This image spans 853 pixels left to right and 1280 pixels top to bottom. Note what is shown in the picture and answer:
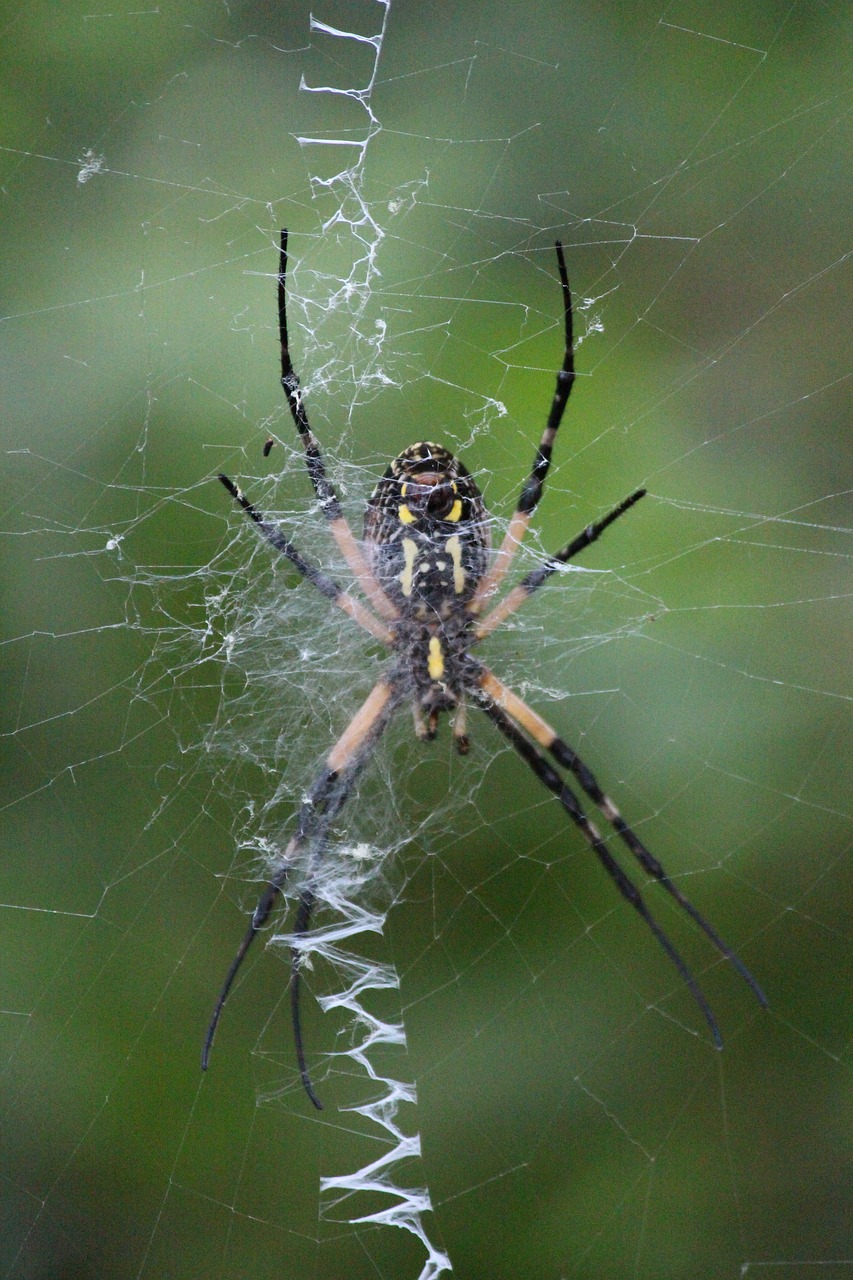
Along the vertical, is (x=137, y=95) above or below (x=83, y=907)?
above

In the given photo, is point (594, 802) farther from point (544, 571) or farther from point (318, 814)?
point (318, 814)

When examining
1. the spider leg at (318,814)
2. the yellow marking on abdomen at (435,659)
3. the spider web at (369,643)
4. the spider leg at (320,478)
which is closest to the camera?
the spider leg at (320,478)

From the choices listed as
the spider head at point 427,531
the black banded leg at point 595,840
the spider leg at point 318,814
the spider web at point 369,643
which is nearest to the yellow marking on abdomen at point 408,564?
the spider head at point 427,531

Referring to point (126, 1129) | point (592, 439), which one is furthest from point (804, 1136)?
point (592, 439)

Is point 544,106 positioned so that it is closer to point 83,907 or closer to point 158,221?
point 158,221

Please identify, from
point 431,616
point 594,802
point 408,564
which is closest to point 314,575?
point 408,564

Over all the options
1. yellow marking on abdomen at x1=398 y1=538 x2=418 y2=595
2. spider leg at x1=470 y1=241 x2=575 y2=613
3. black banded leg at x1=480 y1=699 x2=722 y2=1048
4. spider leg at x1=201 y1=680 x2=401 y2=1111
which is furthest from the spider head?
black banded leg at x1=480 y1=699 x2=722 y2=1048

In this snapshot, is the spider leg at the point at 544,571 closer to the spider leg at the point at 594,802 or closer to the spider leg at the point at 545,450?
the spider leg at the point at 545,450
